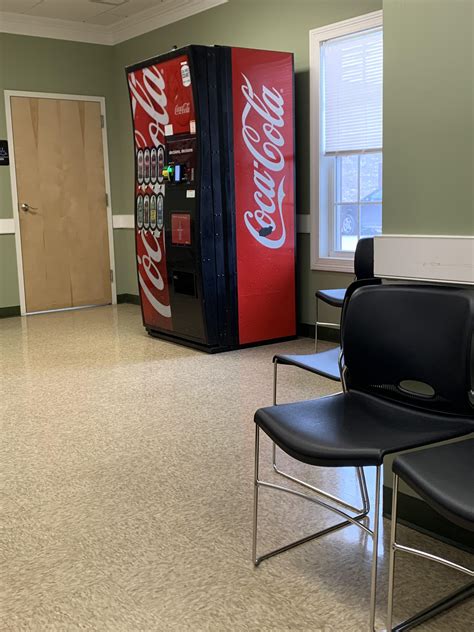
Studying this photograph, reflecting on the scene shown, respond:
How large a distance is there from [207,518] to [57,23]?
20.0 feet

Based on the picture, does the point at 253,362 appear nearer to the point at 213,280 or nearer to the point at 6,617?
the point at 213,280

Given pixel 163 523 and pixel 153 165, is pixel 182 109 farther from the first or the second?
pixel 163 523

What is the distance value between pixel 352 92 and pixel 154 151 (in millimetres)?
1579

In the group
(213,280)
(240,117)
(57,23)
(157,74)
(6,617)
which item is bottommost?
(6,617)

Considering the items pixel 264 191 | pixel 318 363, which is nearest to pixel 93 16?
pixel 264 191

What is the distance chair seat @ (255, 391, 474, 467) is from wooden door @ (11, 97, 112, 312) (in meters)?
5.62

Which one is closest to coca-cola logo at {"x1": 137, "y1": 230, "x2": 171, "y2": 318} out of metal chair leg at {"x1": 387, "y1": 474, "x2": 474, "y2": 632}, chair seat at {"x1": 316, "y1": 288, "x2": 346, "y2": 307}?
chair seat at {"x1": 316, "y1": 288, "x2": 346, "y2": 307}

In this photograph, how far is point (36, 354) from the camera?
550 cm

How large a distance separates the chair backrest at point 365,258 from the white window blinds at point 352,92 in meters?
0.99

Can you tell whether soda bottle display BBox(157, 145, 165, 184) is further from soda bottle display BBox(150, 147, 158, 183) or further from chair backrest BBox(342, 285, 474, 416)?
chair backrest BBox(342, 285, 474, 416)

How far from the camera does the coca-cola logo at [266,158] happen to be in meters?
5.22

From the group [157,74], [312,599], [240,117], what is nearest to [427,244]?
[312,599]

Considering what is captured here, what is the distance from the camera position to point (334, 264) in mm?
5512

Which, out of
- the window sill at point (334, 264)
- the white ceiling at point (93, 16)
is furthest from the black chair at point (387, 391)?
the white ceiling at point (93, 16)
